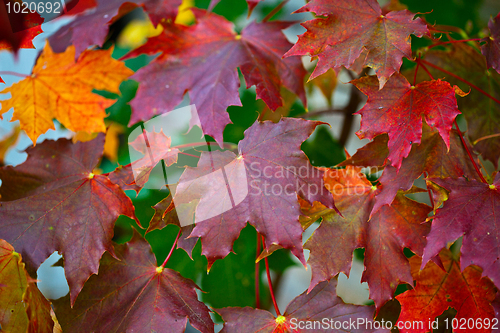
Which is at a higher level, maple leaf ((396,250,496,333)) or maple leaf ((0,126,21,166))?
maple leaf ((0,126,21,166))

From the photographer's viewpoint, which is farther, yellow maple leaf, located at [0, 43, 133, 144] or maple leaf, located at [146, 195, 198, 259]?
yellow maple leaf, located at [0, 43, 133, 144]

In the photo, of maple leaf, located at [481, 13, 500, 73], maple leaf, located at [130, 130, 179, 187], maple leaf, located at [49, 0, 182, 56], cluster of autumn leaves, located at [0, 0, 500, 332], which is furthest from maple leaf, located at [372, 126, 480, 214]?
maple leaf, located at [49, 0, 182, 56]

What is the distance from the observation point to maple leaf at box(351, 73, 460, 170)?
48 cm

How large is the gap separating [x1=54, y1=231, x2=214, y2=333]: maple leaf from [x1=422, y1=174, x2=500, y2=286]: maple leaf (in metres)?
0.37

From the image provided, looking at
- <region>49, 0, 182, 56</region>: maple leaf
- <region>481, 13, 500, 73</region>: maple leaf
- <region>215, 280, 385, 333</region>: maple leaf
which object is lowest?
<region>215, 280, 385, 333</region>: maple leaf

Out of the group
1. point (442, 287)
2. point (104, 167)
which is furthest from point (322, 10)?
point (104, 167)

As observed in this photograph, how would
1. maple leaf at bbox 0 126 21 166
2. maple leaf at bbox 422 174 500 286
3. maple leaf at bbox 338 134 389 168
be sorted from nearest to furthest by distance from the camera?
1. maple leaf at bbox 422 174 500 286
2. maple leaf at bbox 338 134 389 168
3. maple leaf at bbox 0 126 21 166

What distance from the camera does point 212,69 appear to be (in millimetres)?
630

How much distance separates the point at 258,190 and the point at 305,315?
0.79 feet

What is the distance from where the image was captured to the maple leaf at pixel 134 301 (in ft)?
1.74

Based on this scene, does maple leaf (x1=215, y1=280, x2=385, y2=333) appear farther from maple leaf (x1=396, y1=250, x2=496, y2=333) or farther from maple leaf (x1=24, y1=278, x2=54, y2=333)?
maple leaf (x1=24, y1=278, x2=54, y2=333)

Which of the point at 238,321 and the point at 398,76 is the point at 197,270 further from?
the point at 398,76

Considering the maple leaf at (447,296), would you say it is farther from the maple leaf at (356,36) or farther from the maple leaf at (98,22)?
the maple leaf at (98,22)

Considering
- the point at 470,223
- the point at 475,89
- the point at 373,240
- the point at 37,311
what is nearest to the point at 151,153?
the point at 37,311
